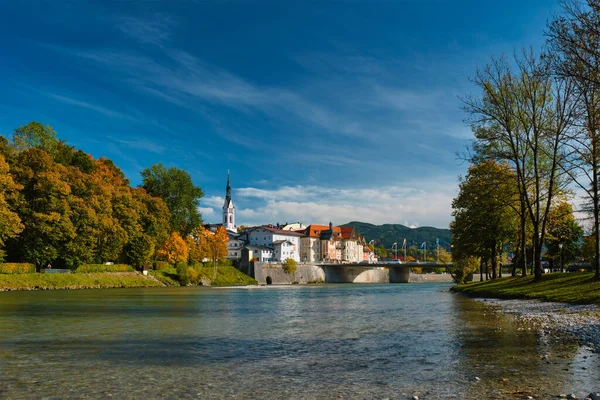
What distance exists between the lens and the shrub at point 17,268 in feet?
201

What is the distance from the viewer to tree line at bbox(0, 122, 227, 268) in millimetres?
63875

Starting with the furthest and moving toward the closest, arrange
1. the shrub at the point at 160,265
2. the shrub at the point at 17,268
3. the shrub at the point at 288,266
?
the shrub at the point at 288,266, the shrub at the point at 160,265, the shrub at the point at 17,268

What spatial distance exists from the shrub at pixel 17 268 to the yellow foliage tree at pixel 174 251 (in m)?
33.2

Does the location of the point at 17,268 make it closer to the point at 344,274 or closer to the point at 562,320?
the point at 562,320

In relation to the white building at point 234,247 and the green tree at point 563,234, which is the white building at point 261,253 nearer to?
the white building at point 234,247

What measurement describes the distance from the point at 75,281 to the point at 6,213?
15633 mm

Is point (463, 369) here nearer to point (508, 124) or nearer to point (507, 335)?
point (507, 335)

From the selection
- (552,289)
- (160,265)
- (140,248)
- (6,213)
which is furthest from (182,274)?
(552,289)

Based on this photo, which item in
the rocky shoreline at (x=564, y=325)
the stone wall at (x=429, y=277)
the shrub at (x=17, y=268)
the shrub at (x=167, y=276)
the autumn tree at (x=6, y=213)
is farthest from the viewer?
the stone wall at (x=429, y=277)

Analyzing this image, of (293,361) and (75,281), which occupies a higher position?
(293,361)

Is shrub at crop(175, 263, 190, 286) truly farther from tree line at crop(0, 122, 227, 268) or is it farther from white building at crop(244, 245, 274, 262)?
white building at crop(244, 245, 274, 262)

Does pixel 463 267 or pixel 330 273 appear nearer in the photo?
pixel 463 267

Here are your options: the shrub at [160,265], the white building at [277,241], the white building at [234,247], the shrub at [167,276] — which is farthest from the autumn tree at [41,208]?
the white building at [234,247]

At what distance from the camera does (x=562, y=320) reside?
67.9 feet
